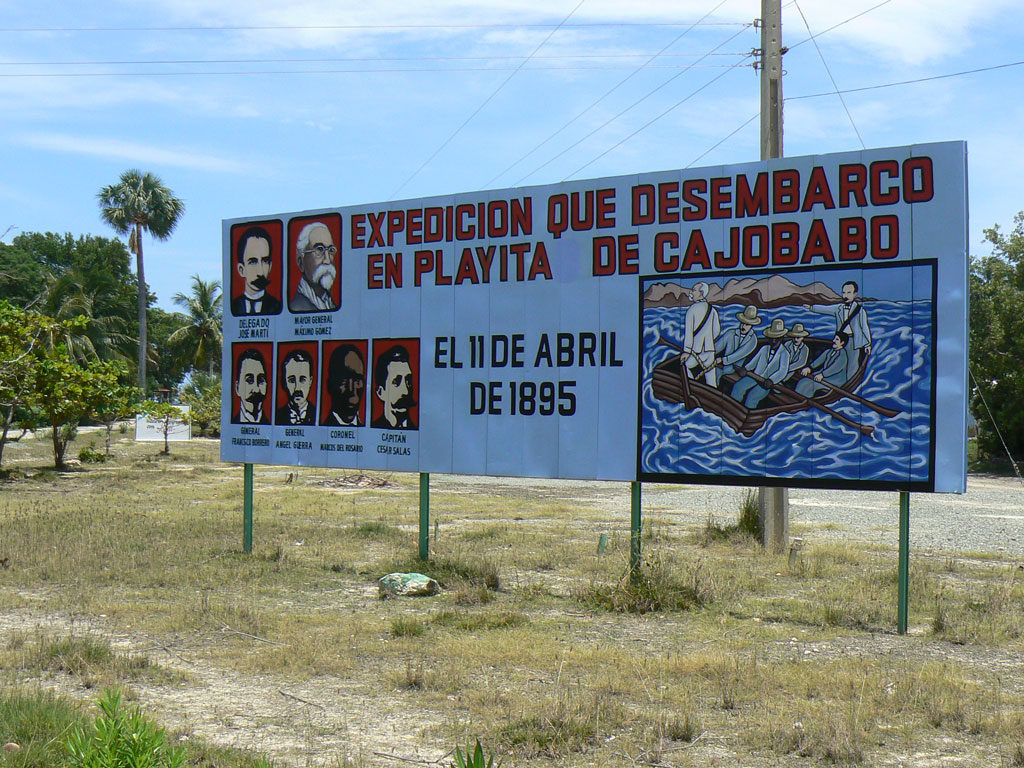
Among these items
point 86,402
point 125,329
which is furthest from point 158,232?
point 86,402

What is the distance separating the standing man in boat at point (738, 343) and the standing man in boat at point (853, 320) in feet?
2.65

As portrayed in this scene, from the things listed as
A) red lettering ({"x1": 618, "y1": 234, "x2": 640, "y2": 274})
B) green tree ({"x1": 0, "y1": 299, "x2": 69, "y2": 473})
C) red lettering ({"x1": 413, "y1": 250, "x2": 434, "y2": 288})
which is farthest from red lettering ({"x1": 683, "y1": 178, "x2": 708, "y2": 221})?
green tree ({"x1": 0, "y1": 299, "x2": 69, "y2": 473})

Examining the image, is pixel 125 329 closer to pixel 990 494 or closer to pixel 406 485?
pixel 406 485

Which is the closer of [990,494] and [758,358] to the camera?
[758,358]

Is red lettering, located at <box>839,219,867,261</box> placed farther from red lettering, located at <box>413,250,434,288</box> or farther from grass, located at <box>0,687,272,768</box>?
grass, located at <box>0,687,272,768</box>

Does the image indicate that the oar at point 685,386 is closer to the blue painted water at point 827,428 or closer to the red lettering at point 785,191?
the blue painted water at point 827,428

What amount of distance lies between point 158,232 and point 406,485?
39867 mm

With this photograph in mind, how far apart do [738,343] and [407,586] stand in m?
4.60

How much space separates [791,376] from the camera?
33.3 ft

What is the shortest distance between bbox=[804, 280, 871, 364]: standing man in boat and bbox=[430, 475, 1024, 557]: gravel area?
24.2ft

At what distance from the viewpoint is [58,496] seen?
79.3ft

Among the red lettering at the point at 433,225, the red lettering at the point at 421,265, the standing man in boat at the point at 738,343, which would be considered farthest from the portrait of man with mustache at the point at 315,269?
the standing man in boat at the point at 738,343

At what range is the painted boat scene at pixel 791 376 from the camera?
31.7 ft

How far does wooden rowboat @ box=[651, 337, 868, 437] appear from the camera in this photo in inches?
394
